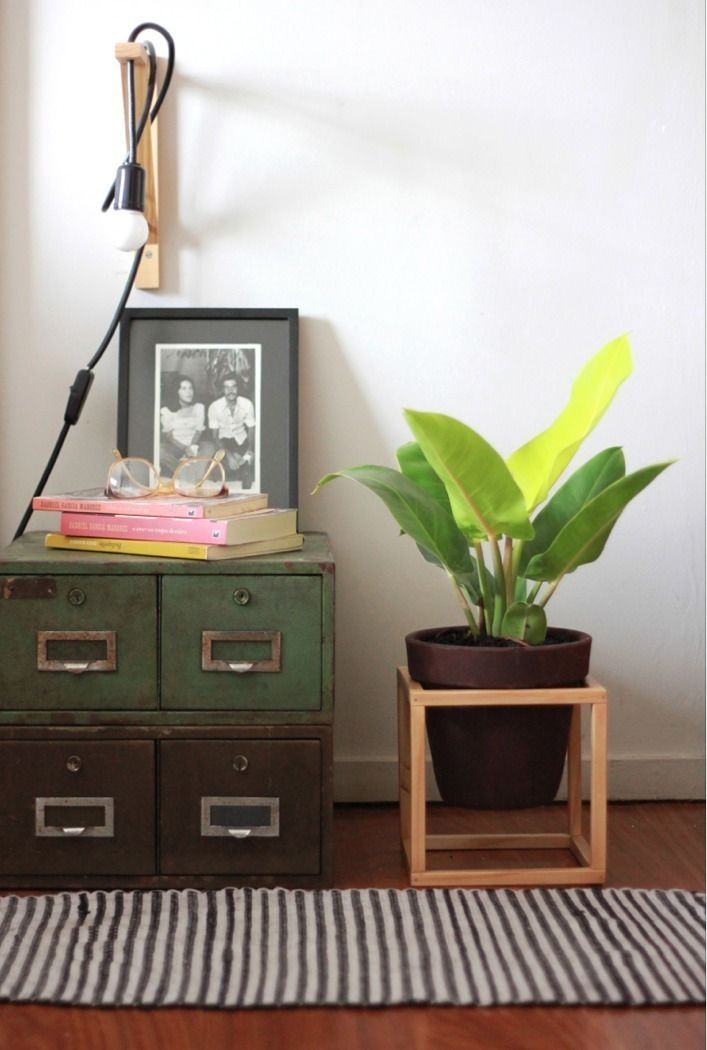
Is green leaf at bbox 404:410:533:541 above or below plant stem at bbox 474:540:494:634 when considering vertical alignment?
above

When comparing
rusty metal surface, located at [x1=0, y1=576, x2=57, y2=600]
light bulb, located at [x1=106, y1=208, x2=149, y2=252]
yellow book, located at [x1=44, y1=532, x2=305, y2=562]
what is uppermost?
light bulb, located at [x1=106, y1=208, x2=149, y2=252]

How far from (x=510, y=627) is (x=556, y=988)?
0.52 metres

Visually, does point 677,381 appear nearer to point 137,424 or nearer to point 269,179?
point 269,179

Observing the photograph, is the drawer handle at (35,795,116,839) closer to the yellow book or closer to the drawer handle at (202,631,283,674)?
the drawer handle at (202,631,283,674)

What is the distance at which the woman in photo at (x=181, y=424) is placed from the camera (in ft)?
6.49

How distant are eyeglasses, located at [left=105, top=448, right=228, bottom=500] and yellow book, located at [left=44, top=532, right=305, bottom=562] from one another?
8 cm

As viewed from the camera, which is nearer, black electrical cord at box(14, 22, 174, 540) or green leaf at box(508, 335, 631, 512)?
green leaf at box(508, 335, 631, 512)

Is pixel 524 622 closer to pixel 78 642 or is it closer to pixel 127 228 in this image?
pixel 78 642

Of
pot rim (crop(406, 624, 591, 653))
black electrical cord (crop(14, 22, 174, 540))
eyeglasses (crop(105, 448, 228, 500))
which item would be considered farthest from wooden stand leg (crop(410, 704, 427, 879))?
black electrical cord (crop(14, 22, 174, 540))

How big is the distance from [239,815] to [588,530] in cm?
63

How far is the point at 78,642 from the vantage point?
1640 millimetres

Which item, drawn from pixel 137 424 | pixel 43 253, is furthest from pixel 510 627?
pixel 43 253

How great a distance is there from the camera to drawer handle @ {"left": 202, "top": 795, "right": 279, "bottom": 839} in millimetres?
1637

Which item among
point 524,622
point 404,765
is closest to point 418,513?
point 524,622
